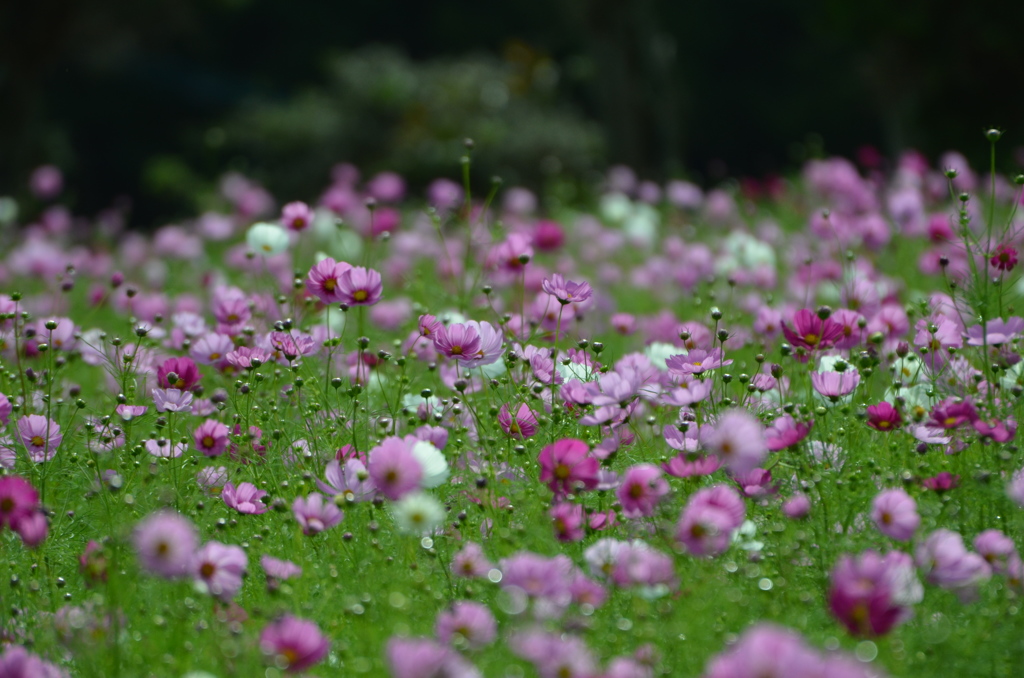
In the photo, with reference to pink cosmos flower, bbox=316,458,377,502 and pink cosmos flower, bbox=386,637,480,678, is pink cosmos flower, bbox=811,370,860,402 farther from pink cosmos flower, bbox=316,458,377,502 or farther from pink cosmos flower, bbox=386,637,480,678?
pink cosmos flower, bbox=386,637,480,678

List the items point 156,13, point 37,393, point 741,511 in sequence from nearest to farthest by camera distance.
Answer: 1. point 741,511
2. point 37,393
3. point 156,13

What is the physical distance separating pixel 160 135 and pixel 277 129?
23.7 feet

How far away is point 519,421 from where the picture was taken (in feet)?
5.93

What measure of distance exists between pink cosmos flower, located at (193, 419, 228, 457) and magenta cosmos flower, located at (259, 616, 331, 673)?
73 centimetres

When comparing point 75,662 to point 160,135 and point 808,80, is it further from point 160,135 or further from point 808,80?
point 808,80

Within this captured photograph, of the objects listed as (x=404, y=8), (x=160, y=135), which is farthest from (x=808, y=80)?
(x=160, y=135)

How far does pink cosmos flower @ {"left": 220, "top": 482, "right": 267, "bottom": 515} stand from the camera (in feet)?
5.43

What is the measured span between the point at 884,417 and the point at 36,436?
1.41 m

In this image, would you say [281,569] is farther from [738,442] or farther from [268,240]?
[268,240]

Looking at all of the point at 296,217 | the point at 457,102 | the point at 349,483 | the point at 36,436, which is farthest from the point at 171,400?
the point at 457,102

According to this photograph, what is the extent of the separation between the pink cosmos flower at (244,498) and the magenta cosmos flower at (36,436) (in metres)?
0.38

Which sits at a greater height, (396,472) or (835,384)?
(835,384)

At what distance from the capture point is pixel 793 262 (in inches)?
151

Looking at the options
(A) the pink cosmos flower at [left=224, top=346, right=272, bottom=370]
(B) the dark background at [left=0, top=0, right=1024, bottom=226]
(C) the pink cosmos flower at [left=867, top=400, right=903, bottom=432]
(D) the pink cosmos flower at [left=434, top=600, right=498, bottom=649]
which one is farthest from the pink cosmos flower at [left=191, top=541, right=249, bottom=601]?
(B) the dark background at [left=0, top=0, right=1024, bottom=226]
